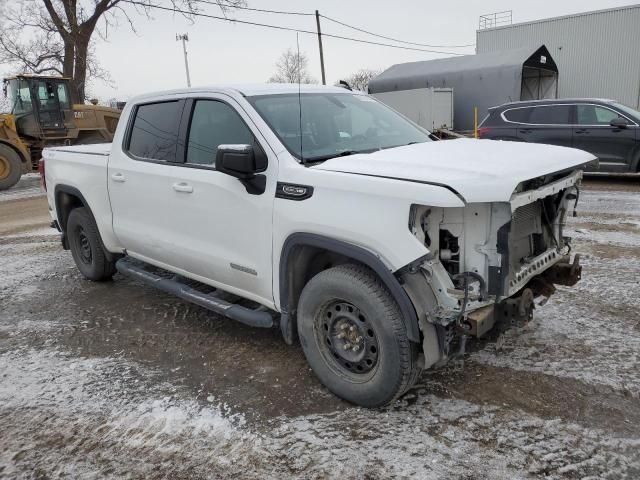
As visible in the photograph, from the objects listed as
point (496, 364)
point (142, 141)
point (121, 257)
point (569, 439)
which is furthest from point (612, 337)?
point (121, 257)

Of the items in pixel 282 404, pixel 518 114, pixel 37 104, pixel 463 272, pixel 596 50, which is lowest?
pixel 282 404

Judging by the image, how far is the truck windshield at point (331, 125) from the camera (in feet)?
11.7

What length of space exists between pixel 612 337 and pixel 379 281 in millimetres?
2142

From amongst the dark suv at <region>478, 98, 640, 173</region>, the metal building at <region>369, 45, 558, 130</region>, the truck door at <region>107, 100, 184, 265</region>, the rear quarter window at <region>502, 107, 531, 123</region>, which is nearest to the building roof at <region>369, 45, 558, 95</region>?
the metal building at <region>369, 45, 558, 130</region>

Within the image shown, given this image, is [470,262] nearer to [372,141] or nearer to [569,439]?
[569,439]

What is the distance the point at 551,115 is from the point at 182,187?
1007cm

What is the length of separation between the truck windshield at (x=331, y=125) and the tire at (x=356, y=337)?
86cm

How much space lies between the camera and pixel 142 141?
4648mm

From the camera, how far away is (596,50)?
1178 inches

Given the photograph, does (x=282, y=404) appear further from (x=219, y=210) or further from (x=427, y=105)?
(x=427, y=105)

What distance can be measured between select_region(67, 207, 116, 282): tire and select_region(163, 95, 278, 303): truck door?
1.59m

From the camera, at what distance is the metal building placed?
22.2 meters

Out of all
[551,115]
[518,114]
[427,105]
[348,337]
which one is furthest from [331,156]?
[427,105]

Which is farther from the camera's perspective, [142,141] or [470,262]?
[142,141]
